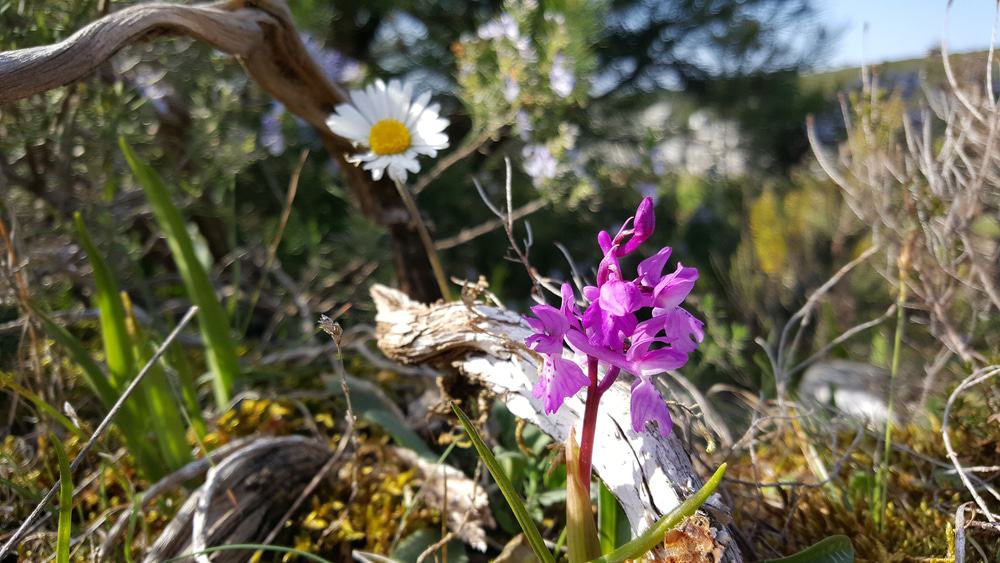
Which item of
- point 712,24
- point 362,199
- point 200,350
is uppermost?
point 712,24

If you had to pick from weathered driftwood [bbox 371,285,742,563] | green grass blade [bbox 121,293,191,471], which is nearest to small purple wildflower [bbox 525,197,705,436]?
weathered driftwood [bbox 371,285,742,563]

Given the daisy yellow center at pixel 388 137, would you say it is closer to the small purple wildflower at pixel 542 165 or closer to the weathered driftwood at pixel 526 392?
the weathered driftwood at pixel 526 392

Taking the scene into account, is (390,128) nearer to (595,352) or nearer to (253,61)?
(253,61)

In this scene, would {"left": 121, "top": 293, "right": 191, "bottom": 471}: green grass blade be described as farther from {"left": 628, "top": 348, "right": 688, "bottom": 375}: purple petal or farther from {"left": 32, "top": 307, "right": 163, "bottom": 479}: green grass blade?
{"left": 628, "top": 348, "right": 688, "bottom": 375}: purple petal

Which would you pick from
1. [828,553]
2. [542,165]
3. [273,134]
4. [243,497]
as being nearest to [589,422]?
[828,553]

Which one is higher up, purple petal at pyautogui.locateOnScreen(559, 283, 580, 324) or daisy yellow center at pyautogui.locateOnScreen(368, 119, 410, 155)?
daisy yellow center at pyautogui.locateOnScreen(368, 119, 410, 155)

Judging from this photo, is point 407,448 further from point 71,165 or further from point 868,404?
point 868,404

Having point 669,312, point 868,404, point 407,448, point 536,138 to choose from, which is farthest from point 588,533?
point 868,404
